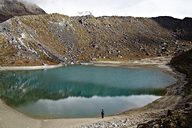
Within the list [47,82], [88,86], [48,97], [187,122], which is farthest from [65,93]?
[187,122]

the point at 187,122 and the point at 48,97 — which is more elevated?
the point at 187,122

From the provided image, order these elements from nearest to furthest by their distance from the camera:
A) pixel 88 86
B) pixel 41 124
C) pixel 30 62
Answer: pixel 41 124, pixel 88 86, pixel 30 62

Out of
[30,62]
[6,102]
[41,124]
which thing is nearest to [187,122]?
[41,124]

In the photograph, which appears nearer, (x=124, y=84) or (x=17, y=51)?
(x=124, y=84)

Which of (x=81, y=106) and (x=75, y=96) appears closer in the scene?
(x=81, y=106)

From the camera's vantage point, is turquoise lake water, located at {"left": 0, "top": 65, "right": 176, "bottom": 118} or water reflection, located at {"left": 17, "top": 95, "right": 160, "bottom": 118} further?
turquoise lake water, located at {"left": 0, "top": 65, "right": 176, "bottom": 118}

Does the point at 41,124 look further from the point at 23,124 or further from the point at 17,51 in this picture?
the point at 17,51

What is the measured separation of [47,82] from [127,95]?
35.3 metres

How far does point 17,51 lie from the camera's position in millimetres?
197750

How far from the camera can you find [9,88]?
108 metres

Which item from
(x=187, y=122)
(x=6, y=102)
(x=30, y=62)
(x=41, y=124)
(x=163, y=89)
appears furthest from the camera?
(x=30, y=62)

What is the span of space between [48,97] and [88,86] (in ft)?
75.4

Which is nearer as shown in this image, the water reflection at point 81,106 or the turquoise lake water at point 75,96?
the water reflection at point 81,106

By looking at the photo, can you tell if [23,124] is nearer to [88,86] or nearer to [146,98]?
[146,98]
